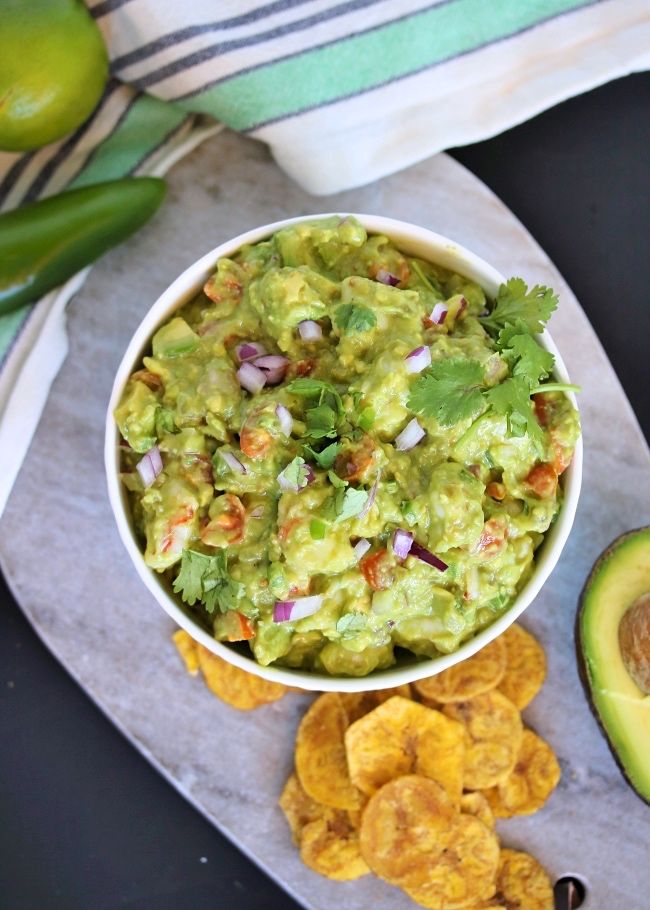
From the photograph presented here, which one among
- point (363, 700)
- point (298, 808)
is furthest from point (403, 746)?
point (298, 808)

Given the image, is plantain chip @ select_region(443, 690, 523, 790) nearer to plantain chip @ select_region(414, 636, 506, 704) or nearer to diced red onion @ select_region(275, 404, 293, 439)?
plantain chip @ select_region(414, 636, 506, 704)

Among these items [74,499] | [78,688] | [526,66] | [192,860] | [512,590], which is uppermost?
[526,66]

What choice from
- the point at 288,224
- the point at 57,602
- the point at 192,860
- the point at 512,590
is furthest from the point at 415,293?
the point at 192,860

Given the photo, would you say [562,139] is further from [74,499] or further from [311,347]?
[74,499]

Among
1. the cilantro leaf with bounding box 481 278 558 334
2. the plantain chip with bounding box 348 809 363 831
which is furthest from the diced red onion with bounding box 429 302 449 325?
the plantain chip with bounding box 348 809 363 831

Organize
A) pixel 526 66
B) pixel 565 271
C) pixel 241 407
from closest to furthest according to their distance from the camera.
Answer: pixel 241 407 < pixel 526 66 < pixel 565 271

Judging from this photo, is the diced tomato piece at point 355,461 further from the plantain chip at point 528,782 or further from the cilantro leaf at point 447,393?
the plantain chip at point 528,782
